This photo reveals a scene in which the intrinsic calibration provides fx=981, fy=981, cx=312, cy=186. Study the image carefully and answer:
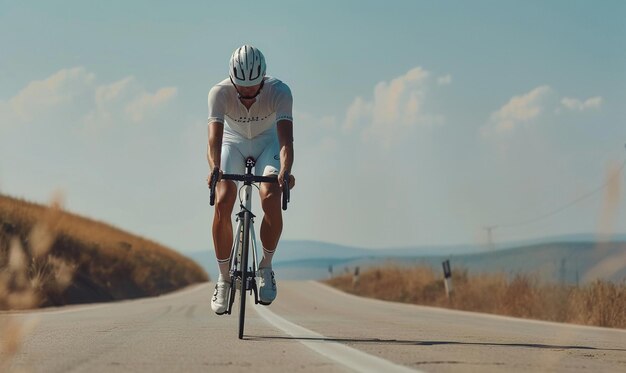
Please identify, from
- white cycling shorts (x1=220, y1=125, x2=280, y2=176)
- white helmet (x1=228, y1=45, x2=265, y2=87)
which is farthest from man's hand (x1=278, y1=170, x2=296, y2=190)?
white helmet (x1=228, y1=45, x2=265, y2=87)

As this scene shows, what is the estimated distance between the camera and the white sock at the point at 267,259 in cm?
1032

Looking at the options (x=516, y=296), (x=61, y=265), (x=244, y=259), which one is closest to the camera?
(x=244, y=259)

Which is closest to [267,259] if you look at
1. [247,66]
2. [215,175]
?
[215,175]

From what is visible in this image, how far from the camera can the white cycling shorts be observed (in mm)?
10227

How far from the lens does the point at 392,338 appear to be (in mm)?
9797

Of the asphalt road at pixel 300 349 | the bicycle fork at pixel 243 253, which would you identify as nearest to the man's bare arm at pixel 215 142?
the bicycle fork at pixel 243 253

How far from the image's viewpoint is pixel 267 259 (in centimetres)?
1038

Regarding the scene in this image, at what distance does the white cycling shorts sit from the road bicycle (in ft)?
0.28

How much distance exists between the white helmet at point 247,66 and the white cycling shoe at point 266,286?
199 centimetres

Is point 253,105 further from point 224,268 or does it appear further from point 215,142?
point 224,268

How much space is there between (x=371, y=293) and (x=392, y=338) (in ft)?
84.9

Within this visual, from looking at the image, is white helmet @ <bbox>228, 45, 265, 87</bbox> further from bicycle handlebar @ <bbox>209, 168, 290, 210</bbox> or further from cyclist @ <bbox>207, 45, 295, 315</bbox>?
bicycle handlebar @ <bbox>209, 168, 290, 210</bbox>

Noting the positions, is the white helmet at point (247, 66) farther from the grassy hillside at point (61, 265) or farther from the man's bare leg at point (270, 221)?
the grassy hillside at point (61, 265)

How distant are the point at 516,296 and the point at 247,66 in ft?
43.0
